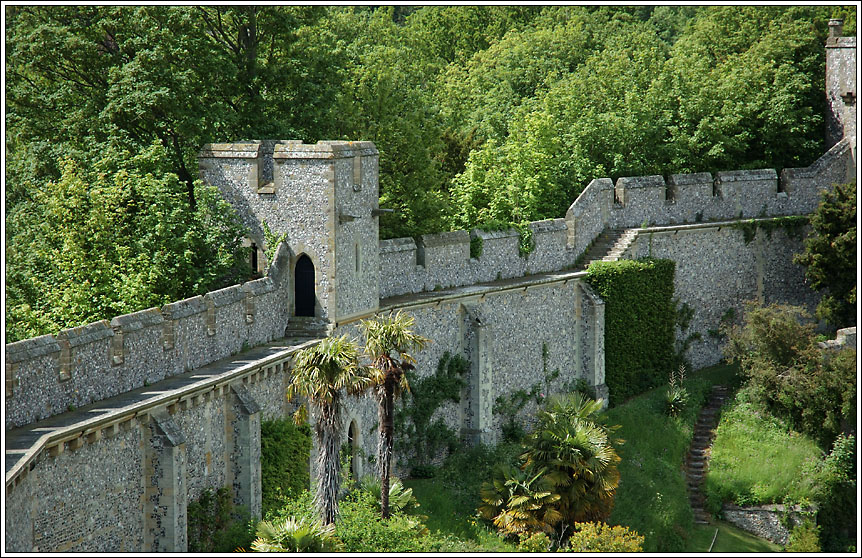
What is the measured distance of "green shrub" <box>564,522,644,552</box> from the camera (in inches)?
1045

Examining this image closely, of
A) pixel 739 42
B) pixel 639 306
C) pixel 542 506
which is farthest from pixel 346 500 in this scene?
pixel 739 42

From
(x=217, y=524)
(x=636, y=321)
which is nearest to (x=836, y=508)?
(x=636, y=321)

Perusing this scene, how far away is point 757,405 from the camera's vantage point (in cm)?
3406

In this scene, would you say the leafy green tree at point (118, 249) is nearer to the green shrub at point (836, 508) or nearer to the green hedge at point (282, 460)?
the green hedge at point (282, 460)

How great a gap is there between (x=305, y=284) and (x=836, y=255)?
15152mm

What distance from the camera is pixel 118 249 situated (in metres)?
25.9

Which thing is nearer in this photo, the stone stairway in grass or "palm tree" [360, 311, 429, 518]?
"palm tree" [360, 311, 429, 518]

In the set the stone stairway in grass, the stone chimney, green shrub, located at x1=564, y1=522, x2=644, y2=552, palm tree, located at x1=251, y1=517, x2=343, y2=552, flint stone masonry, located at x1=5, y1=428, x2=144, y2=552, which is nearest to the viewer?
flint stone masonry, located at x1=5, y1=428, x2=144, y2=552

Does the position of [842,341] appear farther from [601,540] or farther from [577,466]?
[601,540]

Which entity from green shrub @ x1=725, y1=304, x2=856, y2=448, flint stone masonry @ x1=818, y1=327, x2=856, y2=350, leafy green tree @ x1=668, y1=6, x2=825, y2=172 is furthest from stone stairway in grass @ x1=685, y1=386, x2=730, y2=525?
leafy green tree @ x1=668, y1=6, x2=825, y2=172

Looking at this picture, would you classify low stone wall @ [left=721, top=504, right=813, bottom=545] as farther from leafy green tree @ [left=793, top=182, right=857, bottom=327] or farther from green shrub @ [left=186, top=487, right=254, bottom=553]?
green shrub @ [left=186, top=487, right=254, bottom=553]

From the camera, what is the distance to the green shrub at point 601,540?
1045 inches

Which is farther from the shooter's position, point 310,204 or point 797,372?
point 797,372

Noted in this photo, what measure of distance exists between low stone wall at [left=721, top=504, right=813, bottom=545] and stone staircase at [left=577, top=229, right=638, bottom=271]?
690 centimetres
